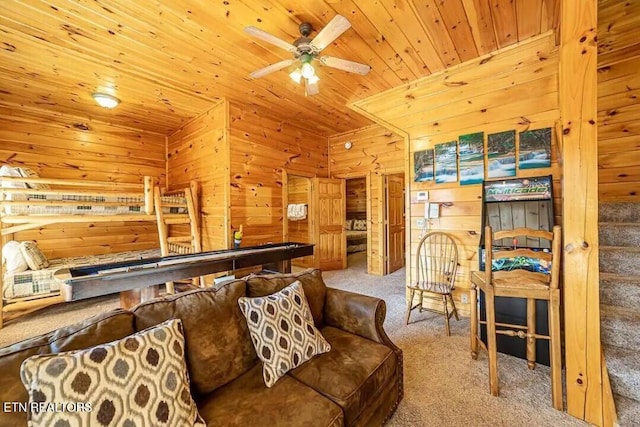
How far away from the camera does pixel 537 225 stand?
90.8 inches

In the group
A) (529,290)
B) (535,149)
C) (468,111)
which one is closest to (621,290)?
(529,290)

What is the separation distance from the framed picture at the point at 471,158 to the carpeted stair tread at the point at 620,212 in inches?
45.3

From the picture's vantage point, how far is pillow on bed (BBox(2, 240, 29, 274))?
10.1ft

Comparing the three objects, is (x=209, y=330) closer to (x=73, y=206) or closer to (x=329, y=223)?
(x=73, y=206)

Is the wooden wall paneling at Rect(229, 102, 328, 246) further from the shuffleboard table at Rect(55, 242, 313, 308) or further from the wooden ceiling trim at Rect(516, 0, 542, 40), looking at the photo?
the wooden ceiling trim at Rect(516, 0, 542, 40)

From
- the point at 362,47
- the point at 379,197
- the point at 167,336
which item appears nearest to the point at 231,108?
the point at 362,47

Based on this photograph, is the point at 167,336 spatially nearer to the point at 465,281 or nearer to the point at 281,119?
the point at 465,281

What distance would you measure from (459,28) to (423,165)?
1.44 meters

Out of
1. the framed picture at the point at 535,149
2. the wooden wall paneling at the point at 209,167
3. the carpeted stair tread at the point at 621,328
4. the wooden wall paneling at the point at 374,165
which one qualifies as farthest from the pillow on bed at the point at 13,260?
the framed picture at the point at 535,149

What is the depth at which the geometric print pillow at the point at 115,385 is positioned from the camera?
79cm

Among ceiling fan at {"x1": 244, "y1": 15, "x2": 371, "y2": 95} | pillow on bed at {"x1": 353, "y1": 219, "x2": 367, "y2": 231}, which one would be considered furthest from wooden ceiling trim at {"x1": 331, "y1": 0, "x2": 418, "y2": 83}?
pillow on bed at {"x1": 353, "y1": 219, "x2": 367, "y2": 231}

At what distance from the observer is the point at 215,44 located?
255cm

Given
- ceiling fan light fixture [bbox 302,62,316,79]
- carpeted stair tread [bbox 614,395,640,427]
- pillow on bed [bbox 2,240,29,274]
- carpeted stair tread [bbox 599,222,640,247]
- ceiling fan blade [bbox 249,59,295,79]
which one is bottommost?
carpeted stair tread [bbox 614,395,640,427]

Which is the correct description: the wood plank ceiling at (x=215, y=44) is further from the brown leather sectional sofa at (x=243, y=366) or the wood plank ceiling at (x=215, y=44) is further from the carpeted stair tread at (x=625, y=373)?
the carpeted stair tread at (x=625, y=373)
